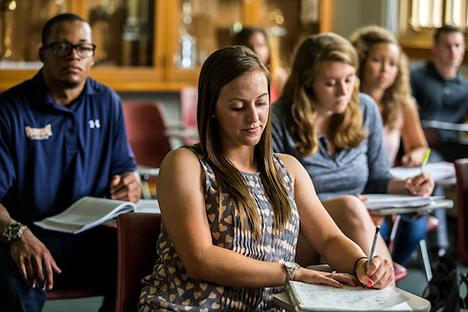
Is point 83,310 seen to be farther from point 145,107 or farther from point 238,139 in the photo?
point 238,139

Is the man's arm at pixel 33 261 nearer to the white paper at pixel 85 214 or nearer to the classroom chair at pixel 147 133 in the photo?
the white paper at pixel 85 214

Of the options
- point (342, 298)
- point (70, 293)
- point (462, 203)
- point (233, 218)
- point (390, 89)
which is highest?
point (390, 89)

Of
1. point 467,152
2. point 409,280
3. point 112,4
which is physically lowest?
point 409,280

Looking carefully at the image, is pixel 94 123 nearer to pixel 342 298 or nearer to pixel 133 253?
pixel 133 253

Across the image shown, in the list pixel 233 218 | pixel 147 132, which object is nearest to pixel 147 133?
pixel 147 132

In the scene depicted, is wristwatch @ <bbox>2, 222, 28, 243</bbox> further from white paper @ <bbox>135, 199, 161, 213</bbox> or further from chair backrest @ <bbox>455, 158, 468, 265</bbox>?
chair backrest @ <bbox>455, 158, 468, 265</bbox>

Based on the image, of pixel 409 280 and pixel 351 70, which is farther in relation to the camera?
pixel 409 280

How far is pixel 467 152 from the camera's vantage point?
4.38m

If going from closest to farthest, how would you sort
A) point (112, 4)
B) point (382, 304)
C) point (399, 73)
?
point (382, 304) < point (399, 73) < point (112, 4)

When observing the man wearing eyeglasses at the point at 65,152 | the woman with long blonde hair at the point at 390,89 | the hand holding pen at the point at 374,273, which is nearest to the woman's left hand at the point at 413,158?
the woman with long blonde hair at the point at 390,89

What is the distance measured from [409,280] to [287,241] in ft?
7.52

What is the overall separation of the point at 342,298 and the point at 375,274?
16cm

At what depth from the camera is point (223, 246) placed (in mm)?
2020

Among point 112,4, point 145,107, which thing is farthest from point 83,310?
point 112,4
